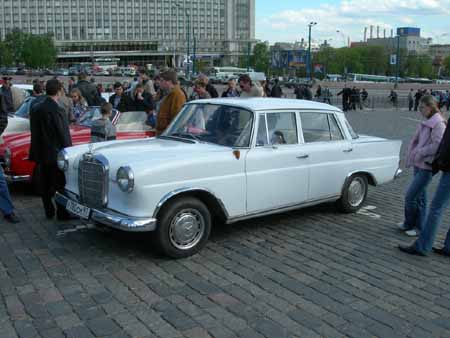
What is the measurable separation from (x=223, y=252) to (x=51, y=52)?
11779cm

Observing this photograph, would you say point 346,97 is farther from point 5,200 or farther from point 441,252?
point 5,200

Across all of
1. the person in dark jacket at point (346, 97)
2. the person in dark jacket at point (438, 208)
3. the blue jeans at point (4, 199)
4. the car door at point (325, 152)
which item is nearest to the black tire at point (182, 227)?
the car door at point (325, 152)

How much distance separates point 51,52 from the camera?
377 feet

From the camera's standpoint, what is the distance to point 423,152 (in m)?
6.27

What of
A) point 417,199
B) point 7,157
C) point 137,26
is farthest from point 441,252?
point 137,26

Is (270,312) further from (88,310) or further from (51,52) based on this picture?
(51,52)

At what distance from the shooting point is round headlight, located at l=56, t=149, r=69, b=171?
21.2ft

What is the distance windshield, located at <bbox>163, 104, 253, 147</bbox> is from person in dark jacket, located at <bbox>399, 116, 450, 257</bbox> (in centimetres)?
211

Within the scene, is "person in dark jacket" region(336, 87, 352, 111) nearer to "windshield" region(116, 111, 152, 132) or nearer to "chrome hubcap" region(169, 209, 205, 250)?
"windshield" region(116, 111, 152, 132)

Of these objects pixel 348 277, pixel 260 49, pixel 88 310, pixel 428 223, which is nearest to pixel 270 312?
pixel 348 277

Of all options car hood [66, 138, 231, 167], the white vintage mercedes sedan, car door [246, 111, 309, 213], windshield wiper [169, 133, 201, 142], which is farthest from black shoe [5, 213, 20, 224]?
car door [246, 111, 309, 213]

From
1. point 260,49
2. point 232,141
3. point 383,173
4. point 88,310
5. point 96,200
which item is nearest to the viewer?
point 88,310

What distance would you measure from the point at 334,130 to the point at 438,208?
208cm

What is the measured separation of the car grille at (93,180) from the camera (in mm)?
5664
